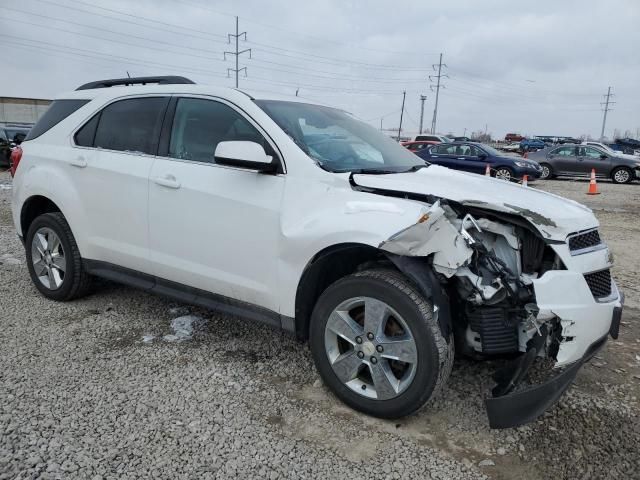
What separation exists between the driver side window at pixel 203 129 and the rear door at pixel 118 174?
191 mm

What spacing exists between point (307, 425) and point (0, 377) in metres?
1.93

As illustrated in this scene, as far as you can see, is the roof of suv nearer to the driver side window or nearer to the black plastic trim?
the driver side window

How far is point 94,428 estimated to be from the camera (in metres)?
2.60

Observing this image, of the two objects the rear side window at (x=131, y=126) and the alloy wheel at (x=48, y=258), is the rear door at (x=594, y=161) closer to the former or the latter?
the rear side window at (x=131, y=126)

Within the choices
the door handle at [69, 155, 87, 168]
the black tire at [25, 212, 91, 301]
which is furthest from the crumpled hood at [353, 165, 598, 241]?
the black tire at [25, 212, 91, 301]

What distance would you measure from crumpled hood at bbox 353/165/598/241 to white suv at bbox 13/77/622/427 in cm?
1

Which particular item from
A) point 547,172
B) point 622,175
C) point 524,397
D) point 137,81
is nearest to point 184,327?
point 137,81

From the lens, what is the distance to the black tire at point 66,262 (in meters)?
4.11

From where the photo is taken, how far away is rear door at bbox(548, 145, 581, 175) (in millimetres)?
19125

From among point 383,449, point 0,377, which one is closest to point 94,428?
point 0,377

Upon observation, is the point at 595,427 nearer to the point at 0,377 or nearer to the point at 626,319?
the point at 626,319

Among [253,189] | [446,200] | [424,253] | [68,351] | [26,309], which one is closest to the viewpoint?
[424,253]

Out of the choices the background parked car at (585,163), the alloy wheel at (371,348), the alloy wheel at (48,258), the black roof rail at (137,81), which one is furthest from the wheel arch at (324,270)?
the background parked car at (585,163)

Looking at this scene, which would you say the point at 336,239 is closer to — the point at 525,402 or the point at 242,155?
the point at 242,155
